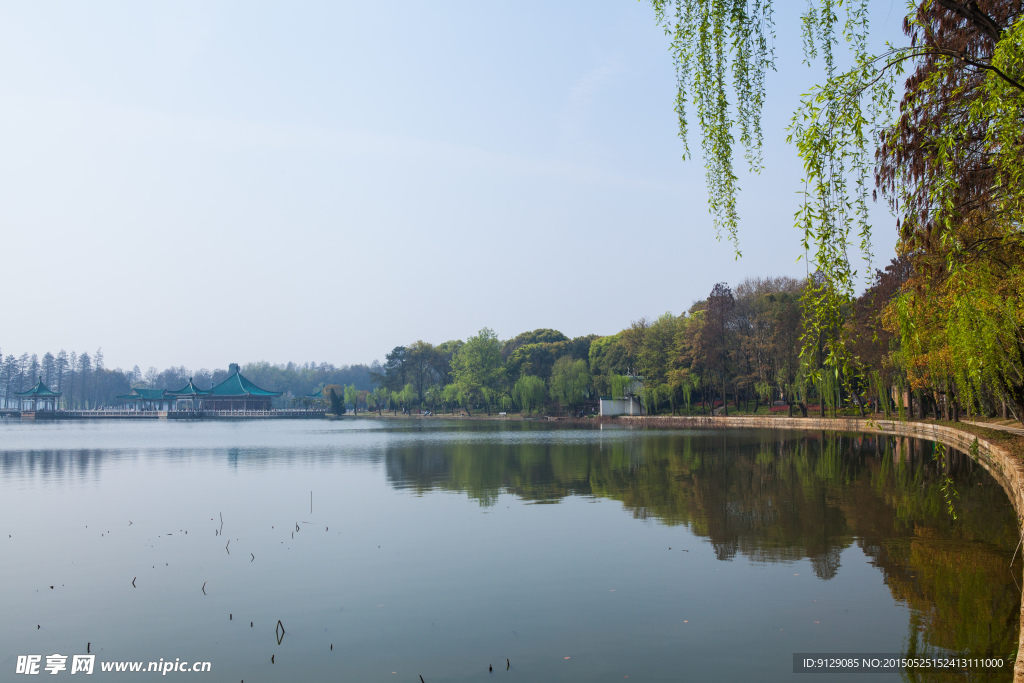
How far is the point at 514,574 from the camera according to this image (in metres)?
8.88

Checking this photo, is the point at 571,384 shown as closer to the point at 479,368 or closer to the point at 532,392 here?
the point at 532,392

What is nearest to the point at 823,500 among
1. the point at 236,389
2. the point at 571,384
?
the point at 571,384

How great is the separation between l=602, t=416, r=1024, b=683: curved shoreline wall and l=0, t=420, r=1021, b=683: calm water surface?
54 cm

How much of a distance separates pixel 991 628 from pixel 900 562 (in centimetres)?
254

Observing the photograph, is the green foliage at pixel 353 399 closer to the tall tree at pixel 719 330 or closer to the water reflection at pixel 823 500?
the tall tree at pixel 719 330

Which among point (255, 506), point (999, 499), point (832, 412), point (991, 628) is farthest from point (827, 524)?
point (832, 412)

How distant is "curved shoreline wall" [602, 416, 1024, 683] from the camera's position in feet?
33.8

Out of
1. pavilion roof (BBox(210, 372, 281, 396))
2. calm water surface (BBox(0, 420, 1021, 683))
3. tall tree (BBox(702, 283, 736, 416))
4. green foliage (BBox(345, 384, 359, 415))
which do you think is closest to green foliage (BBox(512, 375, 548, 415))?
tall tree (BBox(702, 283, 736, 416))

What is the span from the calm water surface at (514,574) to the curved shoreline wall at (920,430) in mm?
535

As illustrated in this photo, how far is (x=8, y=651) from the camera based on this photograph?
255 inches

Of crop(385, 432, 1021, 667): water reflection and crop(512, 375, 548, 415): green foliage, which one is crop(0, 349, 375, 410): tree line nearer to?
crop(512, 375, 548, 415): green foliage

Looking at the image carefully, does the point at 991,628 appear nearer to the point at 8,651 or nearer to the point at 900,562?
the point at 900,562

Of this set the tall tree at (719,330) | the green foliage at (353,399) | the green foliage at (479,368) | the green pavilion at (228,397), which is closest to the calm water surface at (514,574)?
the tall tree at (719,330)

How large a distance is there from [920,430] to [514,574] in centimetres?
2764
